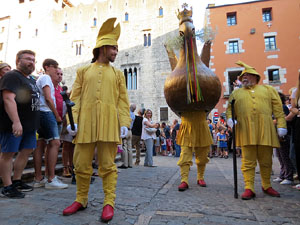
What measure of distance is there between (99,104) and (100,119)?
16cm

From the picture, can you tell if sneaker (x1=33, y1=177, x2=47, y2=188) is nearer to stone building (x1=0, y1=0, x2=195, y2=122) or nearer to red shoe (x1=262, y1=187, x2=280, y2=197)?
red shoe (x1=262, y1=187, x2=280, y2=197)

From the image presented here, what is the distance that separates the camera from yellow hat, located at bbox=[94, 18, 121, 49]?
2.46 metres

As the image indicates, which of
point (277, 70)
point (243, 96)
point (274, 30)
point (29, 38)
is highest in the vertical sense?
point (29, 38)

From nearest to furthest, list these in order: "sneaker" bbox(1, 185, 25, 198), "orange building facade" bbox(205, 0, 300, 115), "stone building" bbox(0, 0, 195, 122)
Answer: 1. "sneaker" bbox(1, 185, 25, 198)
2. "orange building facade" bbox(205, 0, 300, 115)
3. "stone building" bbox(0, 0, 195, 122)

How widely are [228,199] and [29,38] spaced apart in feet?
101

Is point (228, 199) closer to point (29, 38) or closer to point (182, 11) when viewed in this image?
point (182, 11)

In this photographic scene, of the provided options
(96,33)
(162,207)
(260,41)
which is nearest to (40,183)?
(162,207)

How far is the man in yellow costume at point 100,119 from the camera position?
7.48 feet

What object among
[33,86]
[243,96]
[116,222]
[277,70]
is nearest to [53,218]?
[116,222]

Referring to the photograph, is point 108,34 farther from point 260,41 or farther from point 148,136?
point 260,41

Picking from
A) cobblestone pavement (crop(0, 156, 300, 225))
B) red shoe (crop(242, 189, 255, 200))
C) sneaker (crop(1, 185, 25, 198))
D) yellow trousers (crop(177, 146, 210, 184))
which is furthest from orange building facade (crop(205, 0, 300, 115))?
sneaker (crop(1, 185, 25, 198))

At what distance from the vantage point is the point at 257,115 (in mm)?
3111

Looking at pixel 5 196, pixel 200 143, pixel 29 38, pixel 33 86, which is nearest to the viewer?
pixel 5 196

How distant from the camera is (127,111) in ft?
8.42
